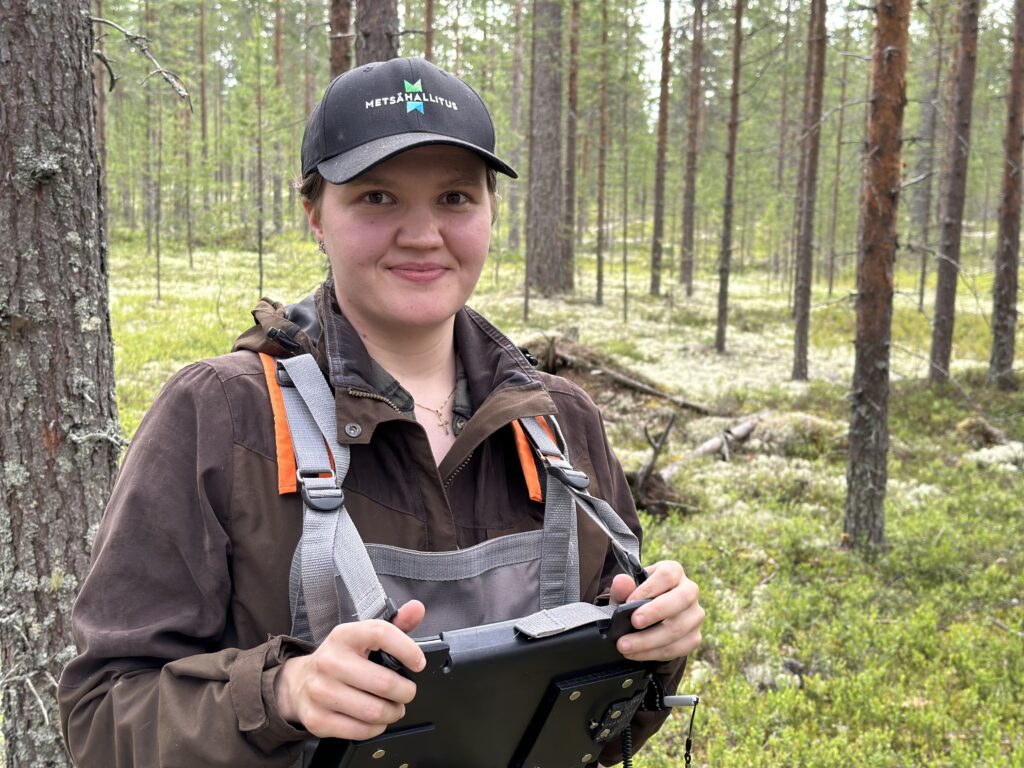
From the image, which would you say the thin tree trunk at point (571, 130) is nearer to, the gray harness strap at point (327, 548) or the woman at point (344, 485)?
the woman at point (344, 485)

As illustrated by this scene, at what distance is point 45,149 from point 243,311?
1660cm

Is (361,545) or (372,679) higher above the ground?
(361,545)

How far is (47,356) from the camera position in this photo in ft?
10.7

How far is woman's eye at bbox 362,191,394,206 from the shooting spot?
1779 millimetres

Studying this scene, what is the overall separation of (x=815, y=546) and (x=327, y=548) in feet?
25.3

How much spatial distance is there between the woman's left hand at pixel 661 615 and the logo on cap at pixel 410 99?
1.07 metres

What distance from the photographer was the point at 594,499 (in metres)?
1.84

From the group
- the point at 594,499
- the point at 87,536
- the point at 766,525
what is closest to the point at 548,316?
the point at 766,525

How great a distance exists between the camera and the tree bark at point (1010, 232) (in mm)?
14391

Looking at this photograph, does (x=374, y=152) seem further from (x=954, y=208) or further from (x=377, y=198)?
(x=954, y=208)

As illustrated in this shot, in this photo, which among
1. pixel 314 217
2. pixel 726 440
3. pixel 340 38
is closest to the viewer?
pixel 314 217

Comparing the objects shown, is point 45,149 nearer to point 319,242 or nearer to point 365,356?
point 319,242

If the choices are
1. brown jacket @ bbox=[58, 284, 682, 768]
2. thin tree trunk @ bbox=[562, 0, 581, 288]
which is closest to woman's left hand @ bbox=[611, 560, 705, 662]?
brown jacket @ bbox=[58, 284, 682, 768]

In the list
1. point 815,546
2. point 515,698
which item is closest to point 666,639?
point 515,698
